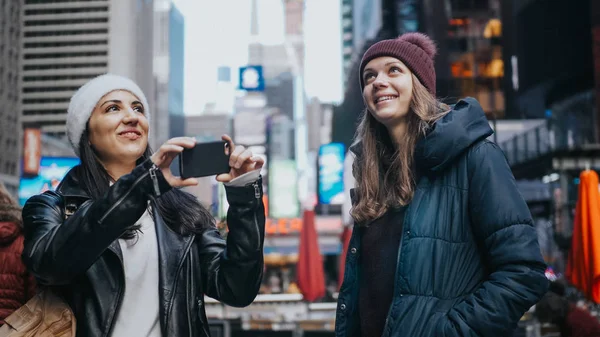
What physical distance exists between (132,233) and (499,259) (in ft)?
4.76

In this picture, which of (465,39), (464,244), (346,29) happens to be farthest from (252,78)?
(346,29)

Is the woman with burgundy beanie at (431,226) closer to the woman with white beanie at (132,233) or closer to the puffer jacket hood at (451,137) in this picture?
the puffer jacket hood at (451,137)

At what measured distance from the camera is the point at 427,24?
59156 mm

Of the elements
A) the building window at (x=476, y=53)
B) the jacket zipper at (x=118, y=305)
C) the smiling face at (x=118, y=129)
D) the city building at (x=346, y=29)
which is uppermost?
the city building at (x=346, y=29)

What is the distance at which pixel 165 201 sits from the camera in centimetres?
315

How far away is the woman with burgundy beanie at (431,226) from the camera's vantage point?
2594mm

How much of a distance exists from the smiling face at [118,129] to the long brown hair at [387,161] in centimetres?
100

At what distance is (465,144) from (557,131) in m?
27.5

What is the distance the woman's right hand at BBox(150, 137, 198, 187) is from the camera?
2498 millimetres

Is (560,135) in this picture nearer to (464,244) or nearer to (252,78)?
(252,78)

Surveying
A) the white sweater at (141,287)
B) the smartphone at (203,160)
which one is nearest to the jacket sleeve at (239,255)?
the white sweater at (141,287)

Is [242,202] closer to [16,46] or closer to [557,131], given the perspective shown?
[557,131]

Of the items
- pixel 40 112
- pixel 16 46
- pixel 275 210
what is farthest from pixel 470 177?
pixel 40 112

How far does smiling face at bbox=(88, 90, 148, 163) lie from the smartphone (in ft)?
1.88
